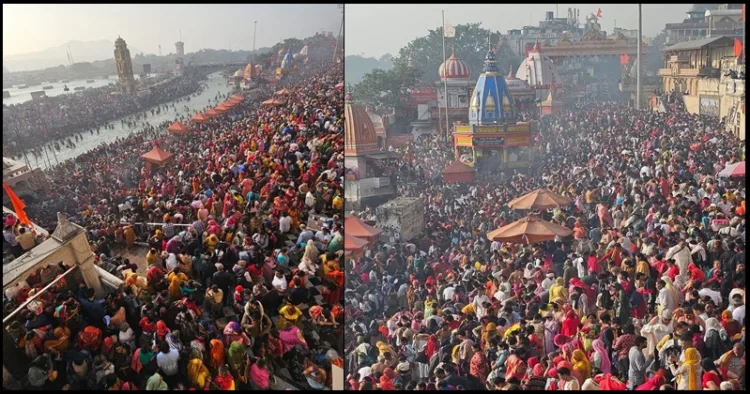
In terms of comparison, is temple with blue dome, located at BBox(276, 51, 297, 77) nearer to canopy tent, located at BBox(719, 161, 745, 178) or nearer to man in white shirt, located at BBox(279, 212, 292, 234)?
man in white shirt, located at BBox(279, 212, 292, 234)

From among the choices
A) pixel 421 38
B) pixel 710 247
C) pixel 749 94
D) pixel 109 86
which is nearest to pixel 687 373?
pixel 710 247

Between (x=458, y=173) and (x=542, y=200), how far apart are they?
6.07 ft

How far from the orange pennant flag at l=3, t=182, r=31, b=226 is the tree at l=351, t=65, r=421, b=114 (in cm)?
504

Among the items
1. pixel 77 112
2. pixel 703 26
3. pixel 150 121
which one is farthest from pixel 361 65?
pixel 703 26

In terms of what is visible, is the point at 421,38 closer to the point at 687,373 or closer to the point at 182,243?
the point at 182,243

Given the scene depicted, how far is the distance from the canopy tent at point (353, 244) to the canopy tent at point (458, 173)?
2514mm

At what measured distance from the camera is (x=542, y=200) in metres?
7.12

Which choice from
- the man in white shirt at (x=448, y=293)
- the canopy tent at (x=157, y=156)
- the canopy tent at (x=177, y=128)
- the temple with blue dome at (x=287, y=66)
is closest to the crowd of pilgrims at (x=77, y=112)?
the canopy tent at (x=177, y=128)

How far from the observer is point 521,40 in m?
10.8

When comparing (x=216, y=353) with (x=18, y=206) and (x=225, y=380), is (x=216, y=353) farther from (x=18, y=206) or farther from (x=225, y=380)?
(x=18, y=206)

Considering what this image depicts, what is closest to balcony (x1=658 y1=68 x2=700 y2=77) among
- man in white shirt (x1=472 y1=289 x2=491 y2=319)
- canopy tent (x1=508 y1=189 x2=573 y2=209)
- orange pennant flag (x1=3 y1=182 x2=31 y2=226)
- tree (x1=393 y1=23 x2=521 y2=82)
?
tree (x1=393 y1=23 x2=521 y2=82)

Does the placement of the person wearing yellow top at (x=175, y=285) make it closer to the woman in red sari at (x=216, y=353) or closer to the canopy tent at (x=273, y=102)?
the woman in red sari at (x=216, y=353)

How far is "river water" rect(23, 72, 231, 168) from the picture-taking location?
8320mm

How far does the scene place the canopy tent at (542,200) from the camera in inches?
278
